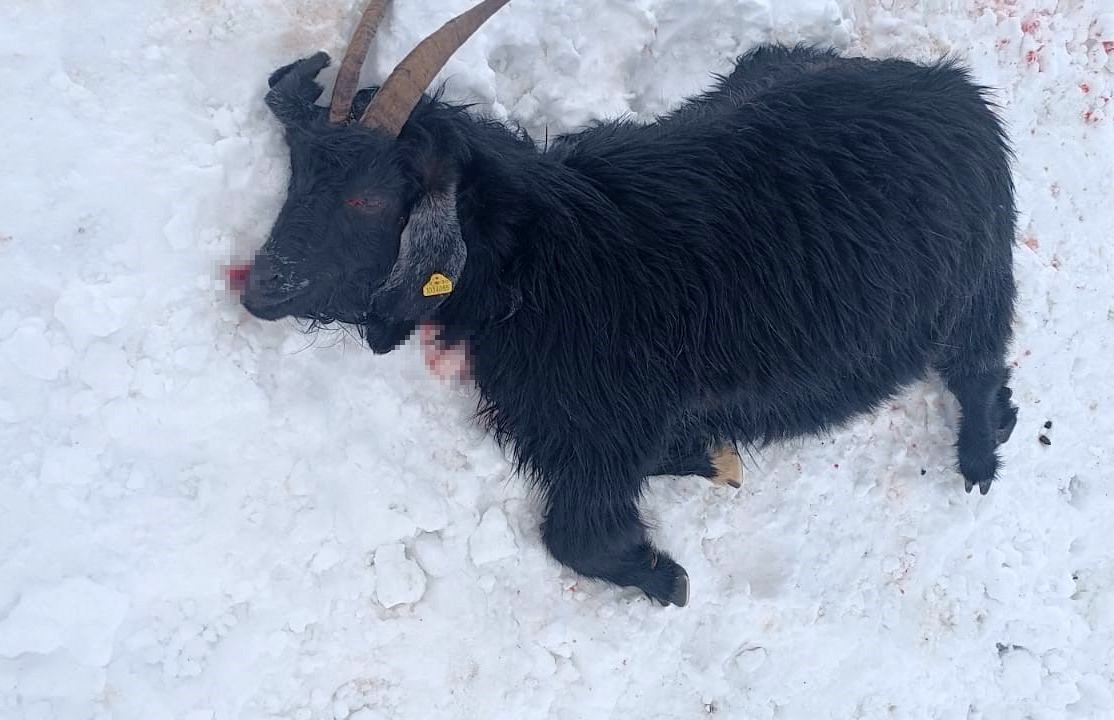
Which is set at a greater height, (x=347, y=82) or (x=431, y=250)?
(x=347, y=82)

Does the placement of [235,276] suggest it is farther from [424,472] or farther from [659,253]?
[659,253]

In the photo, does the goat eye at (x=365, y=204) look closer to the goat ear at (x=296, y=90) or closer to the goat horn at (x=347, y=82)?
the goat horn at (x=347, y=82)

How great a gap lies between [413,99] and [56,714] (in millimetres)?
3194

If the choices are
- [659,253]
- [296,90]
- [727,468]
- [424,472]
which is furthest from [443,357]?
[727,468]

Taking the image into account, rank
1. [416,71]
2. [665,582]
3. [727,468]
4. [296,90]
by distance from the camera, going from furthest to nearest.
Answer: [727,468] < [665,582] < [296,90] < [416,71]

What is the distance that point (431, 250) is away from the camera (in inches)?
137

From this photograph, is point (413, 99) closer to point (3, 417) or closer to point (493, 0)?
point (493, 0)

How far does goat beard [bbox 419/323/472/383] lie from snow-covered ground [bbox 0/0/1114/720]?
0.10 meters

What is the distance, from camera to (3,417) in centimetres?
377

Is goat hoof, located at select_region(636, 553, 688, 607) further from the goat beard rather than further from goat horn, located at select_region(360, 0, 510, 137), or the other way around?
goat horn, located at select_region(360, 0, 510, 137)

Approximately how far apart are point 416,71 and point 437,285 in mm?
838

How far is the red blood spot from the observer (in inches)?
156

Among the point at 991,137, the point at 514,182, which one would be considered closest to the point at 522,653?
the point at 514,182

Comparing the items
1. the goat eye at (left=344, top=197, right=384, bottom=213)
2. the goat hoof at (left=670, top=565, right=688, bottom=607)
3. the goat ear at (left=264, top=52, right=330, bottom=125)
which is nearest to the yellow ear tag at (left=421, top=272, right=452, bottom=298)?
the goat eye at (left=344, top=197, right=384, bottom=213)
